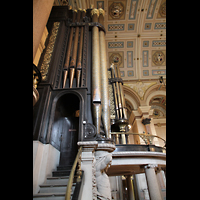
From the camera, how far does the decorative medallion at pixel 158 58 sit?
10.9m

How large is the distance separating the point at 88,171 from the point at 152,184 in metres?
2.80

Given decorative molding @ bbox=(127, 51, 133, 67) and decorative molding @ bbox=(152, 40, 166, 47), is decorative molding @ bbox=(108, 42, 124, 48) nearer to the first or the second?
decorative molding @ bbox=(127, 51, 133, 67)

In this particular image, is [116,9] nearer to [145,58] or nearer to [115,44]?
[115,44]

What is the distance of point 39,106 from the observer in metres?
3.00

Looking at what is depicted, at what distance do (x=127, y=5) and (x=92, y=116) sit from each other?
9.26 m

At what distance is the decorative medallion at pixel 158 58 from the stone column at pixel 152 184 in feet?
28.9

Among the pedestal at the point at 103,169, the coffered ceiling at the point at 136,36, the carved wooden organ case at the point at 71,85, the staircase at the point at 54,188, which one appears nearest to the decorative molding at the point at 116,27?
the coffered ceiling at the point at 136,36

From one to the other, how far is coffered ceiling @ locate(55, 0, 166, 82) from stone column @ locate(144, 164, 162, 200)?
7596 mm

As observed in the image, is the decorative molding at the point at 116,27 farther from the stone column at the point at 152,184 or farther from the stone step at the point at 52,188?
the stone step at the point at 52,188

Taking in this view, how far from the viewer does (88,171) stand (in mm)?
2225

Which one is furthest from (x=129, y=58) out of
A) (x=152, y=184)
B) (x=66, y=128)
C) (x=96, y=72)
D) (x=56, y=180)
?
(x=56, y=180)

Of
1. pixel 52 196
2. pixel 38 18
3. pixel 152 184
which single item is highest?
pixel 38 18

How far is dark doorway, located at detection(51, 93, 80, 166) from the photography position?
326 cm
